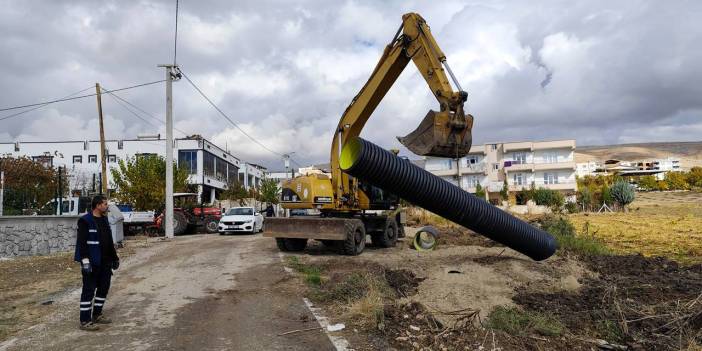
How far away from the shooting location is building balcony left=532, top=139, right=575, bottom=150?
3054 inches

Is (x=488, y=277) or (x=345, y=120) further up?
(x=345, y=120)

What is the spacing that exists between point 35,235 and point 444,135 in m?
13.5

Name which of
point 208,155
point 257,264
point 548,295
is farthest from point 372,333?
point 208,155

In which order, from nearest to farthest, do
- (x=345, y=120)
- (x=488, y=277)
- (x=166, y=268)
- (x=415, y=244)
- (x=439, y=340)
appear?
1. (x=439, y=340)
2. (x=488, y=277)
3. (x=166, y=268)
4. (x=345, y=120)
5. (x=415, y=244)

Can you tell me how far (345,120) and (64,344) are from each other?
10.4m

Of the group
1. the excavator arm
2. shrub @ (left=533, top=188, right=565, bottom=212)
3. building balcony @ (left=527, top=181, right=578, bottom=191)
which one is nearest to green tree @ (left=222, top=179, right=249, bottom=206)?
shrub @ (left=533, top=188, right=565, bottom=212)

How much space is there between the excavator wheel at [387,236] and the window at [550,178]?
67857mm

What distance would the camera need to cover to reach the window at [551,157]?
3098 inches

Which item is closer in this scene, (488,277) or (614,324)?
(614,324)

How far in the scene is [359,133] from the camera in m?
15.2

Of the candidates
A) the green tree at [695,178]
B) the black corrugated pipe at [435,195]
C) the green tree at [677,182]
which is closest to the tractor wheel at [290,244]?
the black corrugated pipe at [435,195]

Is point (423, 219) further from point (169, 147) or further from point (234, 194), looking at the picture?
point (234, 194)

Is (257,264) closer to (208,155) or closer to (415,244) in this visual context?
(415,244)

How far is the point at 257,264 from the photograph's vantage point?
12641 millimetres
